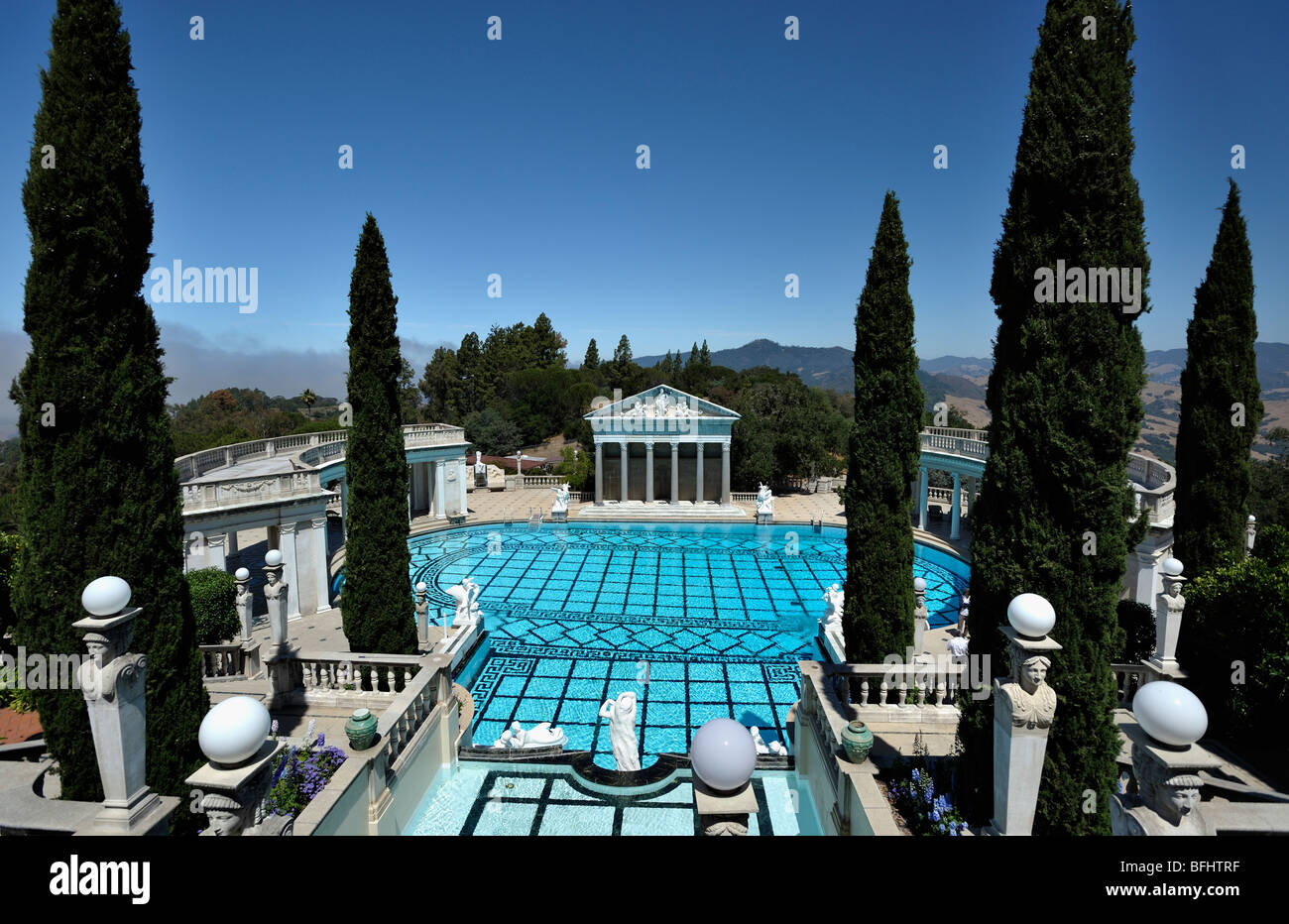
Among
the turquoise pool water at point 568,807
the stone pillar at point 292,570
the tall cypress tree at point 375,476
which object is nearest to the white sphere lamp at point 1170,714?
the turquoise pool water at point 568,807

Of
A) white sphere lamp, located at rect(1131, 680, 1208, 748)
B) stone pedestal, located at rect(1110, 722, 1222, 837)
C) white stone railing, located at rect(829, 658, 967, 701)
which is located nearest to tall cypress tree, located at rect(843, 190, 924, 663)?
white stone railing, located at rect(829, 658, 967, 701)

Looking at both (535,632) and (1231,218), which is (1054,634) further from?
(535,632)

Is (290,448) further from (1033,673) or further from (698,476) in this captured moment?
(1033,673)

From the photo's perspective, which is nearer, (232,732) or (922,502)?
(232,732)

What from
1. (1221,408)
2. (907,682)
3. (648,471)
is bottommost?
(907,682)

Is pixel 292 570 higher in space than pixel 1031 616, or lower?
lower

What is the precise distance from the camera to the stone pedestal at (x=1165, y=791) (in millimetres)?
3715

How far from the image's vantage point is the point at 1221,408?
12.0m

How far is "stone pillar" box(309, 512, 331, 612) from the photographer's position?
18.5m

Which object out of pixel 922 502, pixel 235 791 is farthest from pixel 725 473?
pixel 235 791

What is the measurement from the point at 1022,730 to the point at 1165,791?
117cm

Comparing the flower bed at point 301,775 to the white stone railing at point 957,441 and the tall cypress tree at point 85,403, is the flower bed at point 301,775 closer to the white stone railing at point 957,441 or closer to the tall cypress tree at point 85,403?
the tall cypress tree at point 85,403

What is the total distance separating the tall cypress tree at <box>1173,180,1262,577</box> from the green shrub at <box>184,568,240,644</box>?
19.4 m
